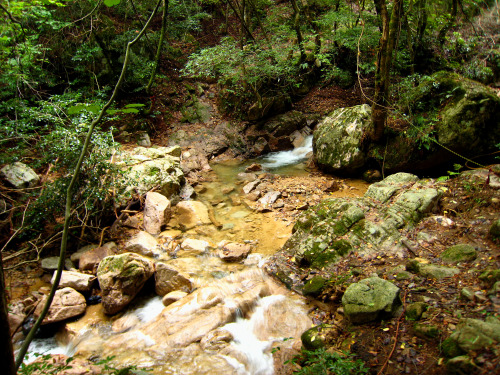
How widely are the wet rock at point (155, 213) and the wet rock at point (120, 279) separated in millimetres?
1498

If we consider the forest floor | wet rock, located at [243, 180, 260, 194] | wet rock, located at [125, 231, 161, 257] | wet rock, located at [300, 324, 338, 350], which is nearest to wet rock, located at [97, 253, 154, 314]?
wet rock, located at [125, 231, 161, 257]

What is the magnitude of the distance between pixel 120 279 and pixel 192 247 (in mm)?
1567

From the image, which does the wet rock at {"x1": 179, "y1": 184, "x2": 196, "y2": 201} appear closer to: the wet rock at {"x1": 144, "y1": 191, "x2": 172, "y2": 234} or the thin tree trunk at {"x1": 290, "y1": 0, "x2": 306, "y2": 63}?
the wet rock at {"x1": 144, "y1": 191, "x2": 172, "y2": 234}

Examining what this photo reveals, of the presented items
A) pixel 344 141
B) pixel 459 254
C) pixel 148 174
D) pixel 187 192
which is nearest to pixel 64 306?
pixel 148 174

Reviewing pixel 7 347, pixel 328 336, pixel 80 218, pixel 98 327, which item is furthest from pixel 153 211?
pixel 7 347

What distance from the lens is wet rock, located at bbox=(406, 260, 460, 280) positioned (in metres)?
3.43

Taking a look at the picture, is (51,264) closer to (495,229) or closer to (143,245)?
(143,245)

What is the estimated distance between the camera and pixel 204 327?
3.85 meters

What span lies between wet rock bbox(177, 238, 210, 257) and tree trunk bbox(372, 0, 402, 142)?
4.54 meters

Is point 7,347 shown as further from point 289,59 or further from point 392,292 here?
point 289,59

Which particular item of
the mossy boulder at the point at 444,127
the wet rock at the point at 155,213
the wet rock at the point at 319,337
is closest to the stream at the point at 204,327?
the wet rock at the point at 319,337

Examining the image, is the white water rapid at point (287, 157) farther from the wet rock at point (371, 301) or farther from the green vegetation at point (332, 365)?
the green vegetation at point (332, 365)

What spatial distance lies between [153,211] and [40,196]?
2.02m

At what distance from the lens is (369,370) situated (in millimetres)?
2572
